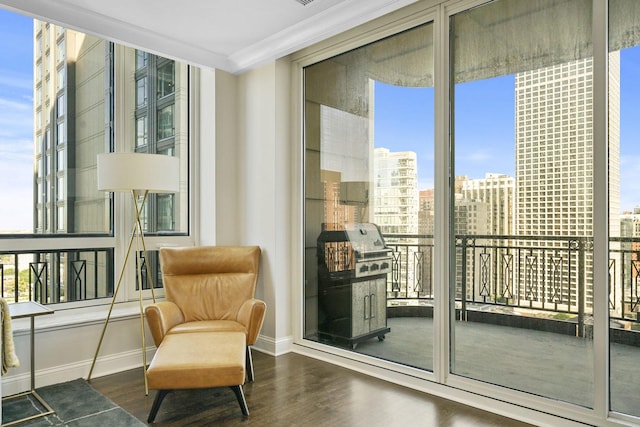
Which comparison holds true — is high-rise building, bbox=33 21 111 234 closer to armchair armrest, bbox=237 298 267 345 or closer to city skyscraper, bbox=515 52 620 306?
armchair armrest, bbox=237 298 267 345

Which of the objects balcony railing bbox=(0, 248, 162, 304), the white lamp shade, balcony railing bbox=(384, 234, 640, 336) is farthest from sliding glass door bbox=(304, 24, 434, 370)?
balcony railing bbox=(0, 248, 162, 304)

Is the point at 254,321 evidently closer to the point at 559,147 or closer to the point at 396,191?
the point at 396,191

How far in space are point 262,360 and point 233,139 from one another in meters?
2.10

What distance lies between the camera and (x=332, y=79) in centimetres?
394

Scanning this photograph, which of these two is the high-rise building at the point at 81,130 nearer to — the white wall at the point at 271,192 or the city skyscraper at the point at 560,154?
the white wall at the point at 271,192

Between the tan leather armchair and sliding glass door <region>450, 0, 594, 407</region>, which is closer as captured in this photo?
sliding glass door <region>450, 0, 594, 407</region>

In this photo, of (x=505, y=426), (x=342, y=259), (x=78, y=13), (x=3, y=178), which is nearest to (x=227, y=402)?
(x=342, y=259)

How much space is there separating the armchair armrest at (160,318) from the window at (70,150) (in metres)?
0.69

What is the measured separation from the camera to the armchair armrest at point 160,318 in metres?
3.17

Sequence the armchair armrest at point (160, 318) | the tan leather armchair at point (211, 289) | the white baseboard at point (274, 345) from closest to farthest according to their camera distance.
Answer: the armchair armrest at point (160, 318) < the tan leather armchair at point (211, 289) < the white baseboard at point (274, 345)

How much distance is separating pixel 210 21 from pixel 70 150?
1540mm

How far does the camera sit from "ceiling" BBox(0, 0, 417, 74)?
3195mm

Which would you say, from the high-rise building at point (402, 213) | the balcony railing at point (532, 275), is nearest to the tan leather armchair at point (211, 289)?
the high-rise building at point (402, 213)

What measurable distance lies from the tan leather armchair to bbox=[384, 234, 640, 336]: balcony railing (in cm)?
133
